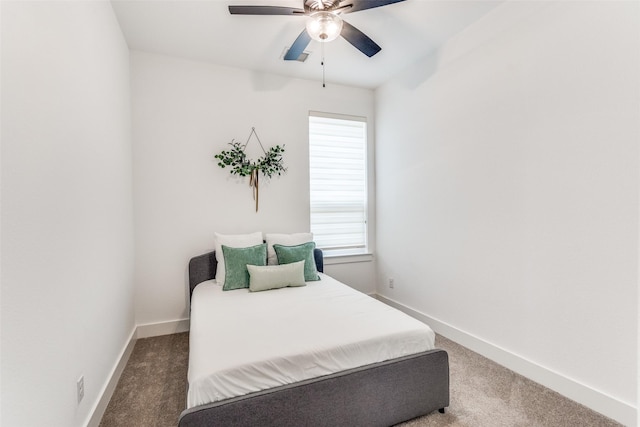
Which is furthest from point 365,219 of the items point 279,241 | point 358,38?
point 358,38

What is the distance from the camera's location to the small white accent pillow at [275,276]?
2.77 meters

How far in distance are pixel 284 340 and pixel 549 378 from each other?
193 cm

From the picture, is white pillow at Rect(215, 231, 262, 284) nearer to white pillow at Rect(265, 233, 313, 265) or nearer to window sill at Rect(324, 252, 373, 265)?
white pillow at Rect(265, 233, 313, 265)

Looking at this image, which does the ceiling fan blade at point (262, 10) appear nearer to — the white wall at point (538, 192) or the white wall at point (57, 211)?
the white wall at point (57, 211)

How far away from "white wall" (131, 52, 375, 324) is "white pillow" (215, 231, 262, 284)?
27 cm

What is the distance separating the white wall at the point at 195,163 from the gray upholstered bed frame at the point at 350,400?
6.85ft

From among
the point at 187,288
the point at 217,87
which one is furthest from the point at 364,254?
the point at 217,87

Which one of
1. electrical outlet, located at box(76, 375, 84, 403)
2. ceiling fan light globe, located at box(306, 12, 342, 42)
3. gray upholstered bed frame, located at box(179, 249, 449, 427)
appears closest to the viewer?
gray upholstered bed frame, located at box(179, 249, 449, 427)

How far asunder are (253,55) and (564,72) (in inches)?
105

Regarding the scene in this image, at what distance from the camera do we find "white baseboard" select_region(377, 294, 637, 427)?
5.95ft

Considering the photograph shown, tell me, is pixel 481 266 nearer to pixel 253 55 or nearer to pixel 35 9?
pixel 253 55

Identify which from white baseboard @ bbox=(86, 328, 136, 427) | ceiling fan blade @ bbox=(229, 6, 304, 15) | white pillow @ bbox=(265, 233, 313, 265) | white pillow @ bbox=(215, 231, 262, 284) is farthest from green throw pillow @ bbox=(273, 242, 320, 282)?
ceiling fan blade @ bbox=(229, 6, 304, 15)

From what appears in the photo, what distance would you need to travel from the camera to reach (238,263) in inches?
115

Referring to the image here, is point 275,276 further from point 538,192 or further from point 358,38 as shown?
→ point 538,192
